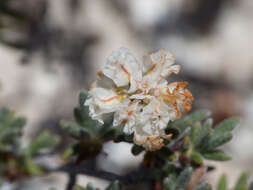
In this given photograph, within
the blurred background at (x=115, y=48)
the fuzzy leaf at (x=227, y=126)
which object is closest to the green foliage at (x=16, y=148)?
the blurred background at (x=115, y=48)

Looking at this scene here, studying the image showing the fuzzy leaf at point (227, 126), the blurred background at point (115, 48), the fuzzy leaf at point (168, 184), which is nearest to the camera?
the fuzzy leaf at point (168, 184)

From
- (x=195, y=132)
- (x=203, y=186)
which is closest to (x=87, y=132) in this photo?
(x=195, y=132)

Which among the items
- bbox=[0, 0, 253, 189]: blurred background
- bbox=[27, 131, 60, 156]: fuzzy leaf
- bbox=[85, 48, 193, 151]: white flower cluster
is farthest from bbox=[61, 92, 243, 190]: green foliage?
bbox=[0, 0, 253, 189]: blurred background

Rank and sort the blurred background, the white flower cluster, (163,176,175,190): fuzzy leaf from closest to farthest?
the white flower cluster < (163,176,175,190): fuzzy leaf < the blurred background

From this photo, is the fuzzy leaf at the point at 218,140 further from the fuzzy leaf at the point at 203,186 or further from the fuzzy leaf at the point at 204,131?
the fuzzy leaf at the point at 203,186

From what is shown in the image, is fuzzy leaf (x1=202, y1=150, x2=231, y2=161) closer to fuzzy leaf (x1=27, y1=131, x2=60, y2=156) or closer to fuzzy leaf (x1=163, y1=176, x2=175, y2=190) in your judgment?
fuzzy leaf (x1=163, y1=176, x2=175, y2=190)

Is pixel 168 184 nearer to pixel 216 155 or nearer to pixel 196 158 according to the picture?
pixel 196 158
